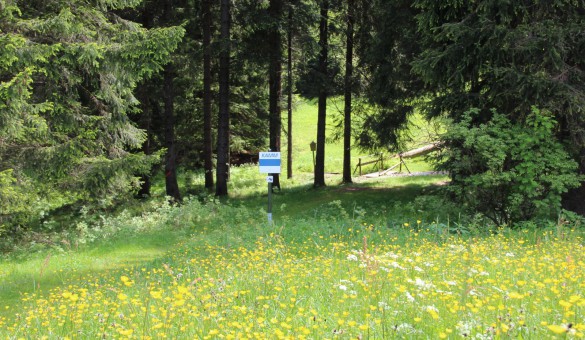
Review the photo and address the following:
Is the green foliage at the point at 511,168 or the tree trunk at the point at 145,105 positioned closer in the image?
the green foliage at the point at 511,168

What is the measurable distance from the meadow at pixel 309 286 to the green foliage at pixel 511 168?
1.82ft

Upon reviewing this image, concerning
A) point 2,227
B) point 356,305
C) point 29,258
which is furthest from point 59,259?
point 356,305

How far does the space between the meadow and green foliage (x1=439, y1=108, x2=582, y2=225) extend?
556mm

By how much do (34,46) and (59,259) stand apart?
14.7 ft

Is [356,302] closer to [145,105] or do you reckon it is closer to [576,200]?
[576,200]

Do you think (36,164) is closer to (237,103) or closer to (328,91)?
(328,91)

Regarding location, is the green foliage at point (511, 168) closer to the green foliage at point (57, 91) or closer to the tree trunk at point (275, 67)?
the green foliage at point (57, 91)

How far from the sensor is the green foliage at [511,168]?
9227 millimetres

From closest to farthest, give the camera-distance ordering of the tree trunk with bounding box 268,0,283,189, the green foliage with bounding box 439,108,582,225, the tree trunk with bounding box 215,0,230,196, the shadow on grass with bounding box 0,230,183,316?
the shadow on grass with bounding box 0,230,183,316 < the green foliage with bounding box 439,108,582,225 < the tree trunk with bounding box 215,0,230,196 < the tree trunk with bounding box 268,0,283,189

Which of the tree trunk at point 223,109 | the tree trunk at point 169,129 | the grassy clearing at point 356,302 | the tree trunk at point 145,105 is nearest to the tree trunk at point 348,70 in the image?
the tree trunk at point 223,109

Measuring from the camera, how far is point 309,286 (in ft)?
16.6

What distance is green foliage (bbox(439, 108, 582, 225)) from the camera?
9.23m

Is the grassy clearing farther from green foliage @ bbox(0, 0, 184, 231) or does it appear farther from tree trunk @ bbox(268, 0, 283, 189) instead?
tree trunk @ bbox(268, 0, 283, 189)

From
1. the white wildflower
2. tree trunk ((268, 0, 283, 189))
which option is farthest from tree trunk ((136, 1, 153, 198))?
the white wildflower
